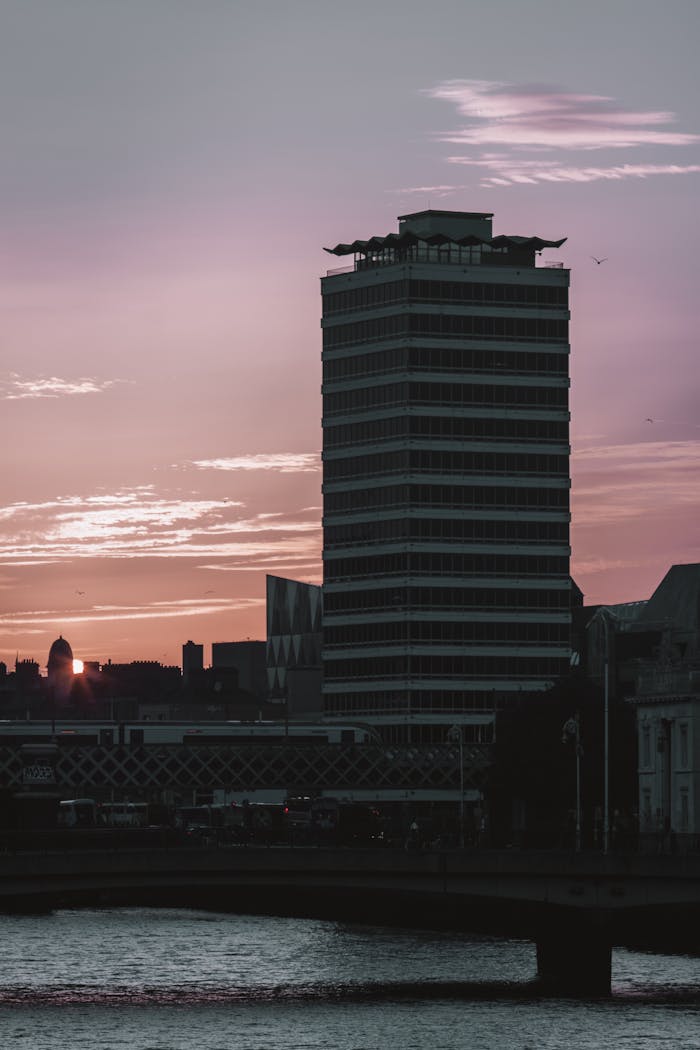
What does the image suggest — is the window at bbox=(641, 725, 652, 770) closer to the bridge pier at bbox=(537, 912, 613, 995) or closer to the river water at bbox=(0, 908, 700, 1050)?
the river water at bbox=(0, 908, 700, 1050)

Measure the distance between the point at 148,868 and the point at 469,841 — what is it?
183ft

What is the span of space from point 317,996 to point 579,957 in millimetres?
10958

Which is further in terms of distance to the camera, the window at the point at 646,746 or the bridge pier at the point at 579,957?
the window at the point at 646,746

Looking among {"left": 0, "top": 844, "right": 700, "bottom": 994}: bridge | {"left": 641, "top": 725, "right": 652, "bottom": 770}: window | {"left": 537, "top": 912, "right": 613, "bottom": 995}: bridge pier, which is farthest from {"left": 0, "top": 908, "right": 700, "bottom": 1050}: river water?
{"left": 641, "top": 725, "right": 652, "bottom": 770}: window

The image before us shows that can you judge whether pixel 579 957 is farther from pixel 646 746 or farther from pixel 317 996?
pixel 646 746

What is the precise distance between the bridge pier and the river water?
1083 millimetres

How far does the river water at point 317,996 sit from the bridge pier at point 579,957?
1083 mm

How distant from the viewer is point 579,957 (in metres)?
101

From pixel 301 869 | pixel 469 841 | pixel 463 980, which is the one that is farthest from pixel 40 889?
pixel 469 841

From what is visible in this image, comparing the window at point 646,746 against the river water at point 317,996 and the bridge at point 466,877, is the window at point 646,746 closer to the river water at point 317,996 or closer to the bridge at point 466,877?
the river water at point 317,996

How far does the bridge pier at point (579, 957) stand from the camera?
330ft

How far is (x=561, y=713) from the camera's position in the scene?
190 metres

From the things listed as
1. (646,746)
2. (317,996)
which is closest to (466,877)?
(317,996)

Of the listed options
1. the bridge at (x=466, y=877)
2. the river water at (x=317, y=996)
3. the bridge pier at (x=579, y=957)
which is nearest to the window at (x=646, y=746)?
the river water at (x=317, y=996)
